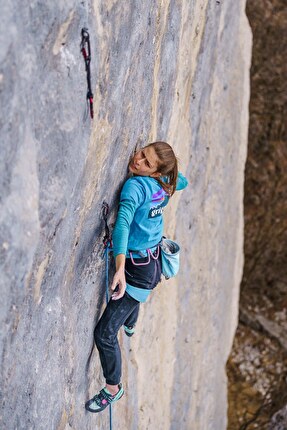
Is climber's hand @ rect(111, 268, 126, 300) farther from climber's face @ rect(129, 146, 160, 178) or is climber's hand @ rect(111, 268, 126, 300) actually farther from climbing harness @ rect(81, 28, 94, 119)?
climbing harness @ rect(81, 28, 94, 119)

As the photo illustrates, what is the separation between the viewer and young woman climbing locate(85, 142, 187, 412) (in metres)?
2.43

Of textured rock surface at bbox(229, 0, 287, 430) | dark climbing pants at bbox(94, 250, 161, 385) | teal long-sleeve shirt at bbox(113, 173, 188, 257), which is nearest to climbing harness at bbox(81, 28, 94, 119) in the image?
teal long-sleeve shirt at bbox(113, 173, 188, 257)

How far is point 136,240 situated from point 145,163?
0.30m

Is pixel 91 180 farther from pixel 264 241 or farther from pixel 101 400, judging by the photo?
pixel 264 241

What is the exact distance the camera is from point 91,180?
2201 millimetres

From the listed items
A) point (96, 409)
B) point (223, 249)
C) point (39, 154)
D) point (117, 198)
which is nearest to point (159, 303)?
point (96, 409)

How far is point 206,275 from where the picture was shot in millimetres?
4730

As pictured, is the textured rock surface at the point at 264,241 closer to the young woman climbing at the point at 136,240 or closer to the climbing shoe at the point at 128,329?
the climbing shoe at the point at 128,329

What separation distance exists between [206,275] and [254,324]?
2829 mm

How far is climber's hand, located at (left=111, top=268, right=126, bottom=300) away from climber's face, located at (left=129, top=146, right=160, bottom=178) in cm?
40

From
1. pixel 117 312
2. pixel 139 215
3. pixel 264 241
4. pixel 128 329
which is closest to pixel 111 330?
pixel 117 312

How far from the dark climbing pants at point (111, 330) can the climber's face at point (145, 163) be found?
48 centimetres

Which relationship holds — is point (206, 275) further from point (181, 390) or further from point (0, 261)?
point (0, 261)

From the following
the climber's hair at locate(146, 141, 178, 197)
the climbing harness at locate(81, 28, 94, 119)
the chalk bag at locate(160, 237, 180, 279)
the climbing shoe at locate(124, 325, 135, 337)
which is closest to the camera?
the climbing harness at locate(81, 28, 94, 119)
